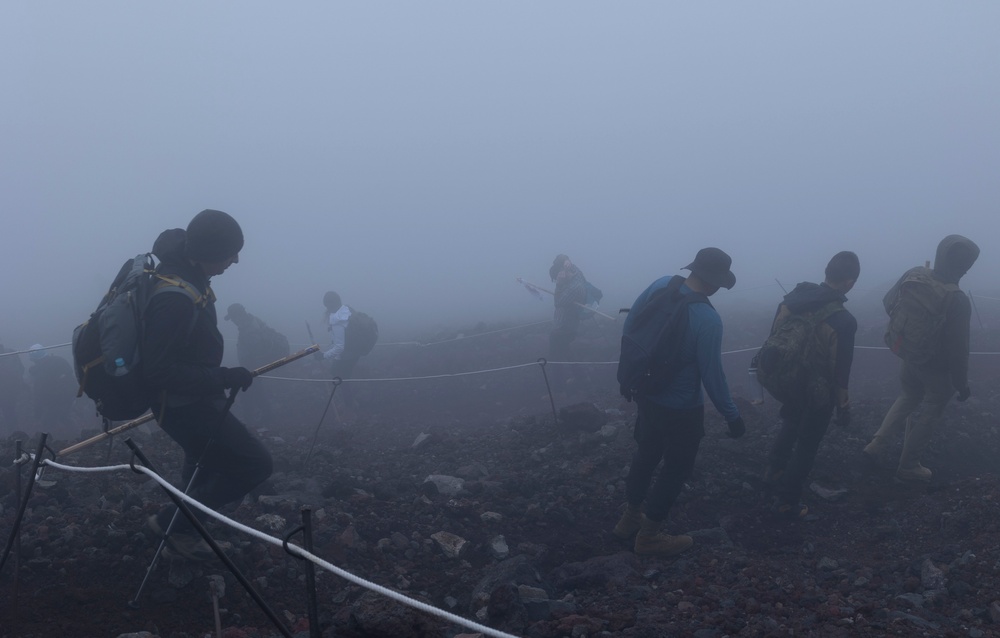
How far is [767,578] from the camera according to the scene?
4812 mm

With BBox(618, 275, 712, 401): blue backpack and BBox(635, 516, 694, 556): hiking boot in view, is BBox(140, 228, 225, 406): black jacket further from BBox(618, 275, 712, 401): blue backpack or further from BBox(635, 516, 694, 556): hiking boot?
BBox(635, 516, 694, 556): hiking boot

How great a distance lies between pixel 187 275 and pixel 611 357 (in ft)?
35.1

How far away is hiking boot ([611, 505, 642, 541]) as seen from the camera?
18.7ft

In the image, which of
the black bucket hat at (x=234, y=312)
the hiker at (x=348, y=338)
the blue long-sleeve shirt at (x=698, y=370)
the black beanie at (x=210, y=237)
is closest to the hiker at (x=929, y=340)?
the blue long-sleeve shirt at (x=698, y=370)

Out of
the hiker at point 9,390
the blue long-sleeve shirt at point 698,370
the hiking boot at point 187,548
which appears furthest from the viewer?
the hiker at point 9,390

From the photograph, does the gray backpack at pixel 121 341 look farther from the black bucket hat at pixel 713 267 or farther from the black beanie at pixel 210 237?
the black bucket hat at pixel 713 267

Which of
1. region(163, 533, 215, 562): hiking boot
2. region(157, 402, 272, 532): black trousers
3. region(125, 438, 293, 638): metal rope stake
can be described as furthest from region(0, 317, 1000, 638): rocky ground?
region(125, 438, 293, 638): metal rope stake

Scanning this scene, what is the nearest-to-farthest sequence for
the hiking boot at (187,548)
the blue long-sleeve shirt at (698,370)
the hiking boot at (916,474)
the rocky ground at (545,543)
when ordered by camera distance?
the rocky ground at (545,543)
the hiking boot at (187,548)
the blue long-sleeve shirt at (698,370)
the hiking boot at (916,474)

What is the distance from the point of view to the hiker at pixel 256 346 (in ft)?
40.9

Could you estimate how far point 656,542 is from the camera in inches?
216

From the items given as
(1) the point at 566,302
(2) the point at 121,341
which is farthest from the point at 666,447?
(1) the point at 566,302

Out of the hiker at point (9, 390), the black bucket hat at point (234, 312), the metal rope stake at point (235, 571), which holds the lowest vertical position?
the hiker at point (9, 390)

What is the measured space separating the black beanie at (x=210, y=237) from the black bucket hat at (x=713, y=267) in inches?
118

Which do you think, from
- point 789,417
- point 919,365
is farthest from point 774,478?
point 919,365
